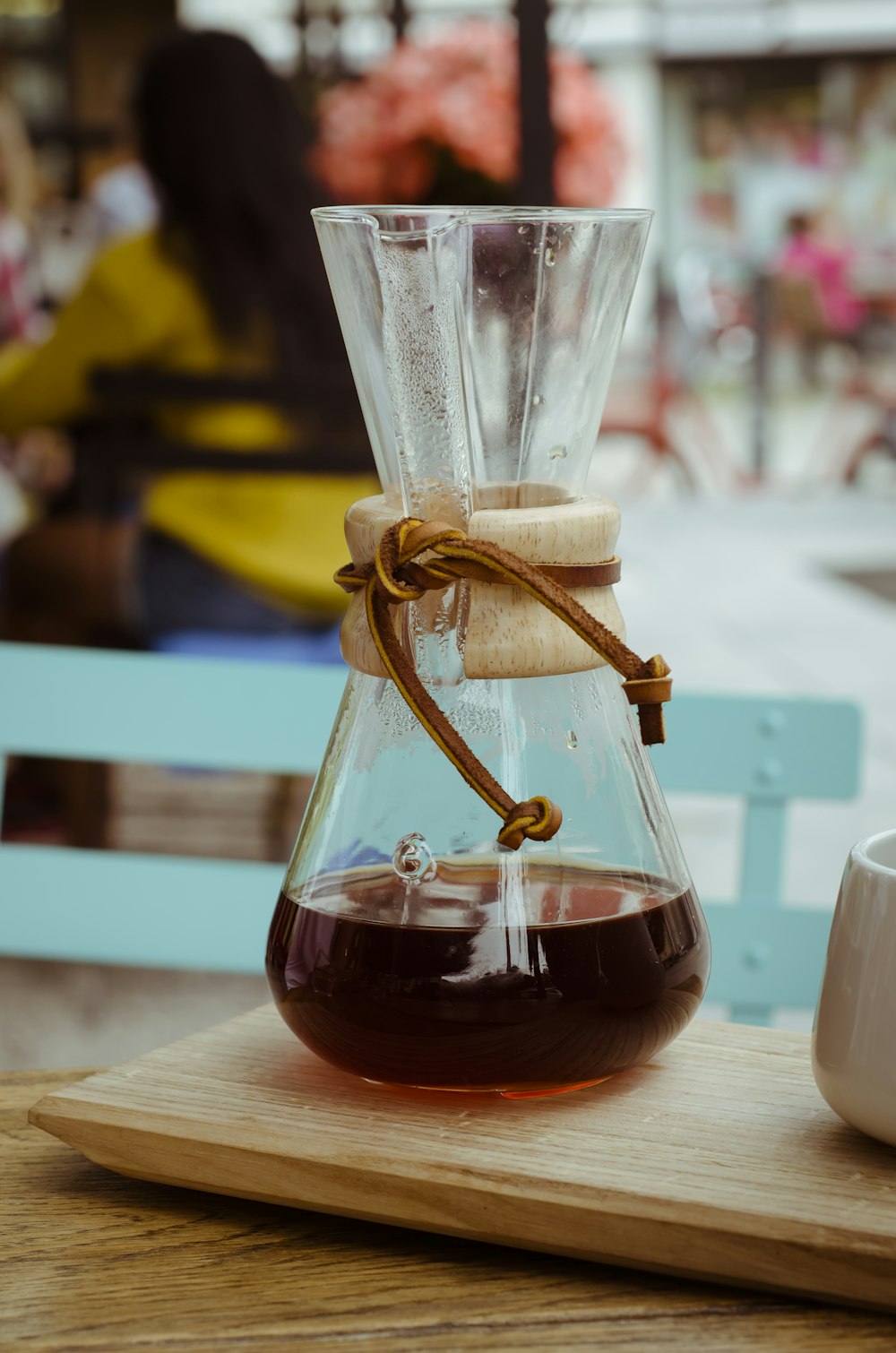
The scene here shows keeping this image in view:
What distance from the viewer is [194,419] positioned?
178 centimetres

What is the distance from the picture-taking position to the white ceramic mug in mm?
401

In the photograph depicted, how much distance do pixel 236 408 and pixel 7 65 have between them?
5733 mm

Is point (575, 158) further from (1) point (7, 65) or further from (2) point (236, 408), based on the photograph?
(1) point (7, 65)

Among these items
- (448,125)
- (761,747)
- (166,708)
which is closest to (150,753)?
(166,708)

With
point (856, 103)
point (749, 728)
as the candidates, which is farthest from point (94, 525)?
point (856, 103)

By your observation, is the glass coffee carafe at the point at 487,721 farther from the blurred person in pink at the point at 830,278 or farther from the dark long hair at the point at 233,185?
the blurred person in pink at the point at 830,278

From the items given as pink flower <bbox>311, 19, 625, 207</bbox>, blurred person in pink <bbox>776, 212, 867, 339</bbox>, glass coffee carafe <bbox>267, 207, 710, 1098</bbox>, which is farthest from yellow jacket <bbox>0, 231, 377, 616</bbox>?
blurred person in pink <bbox>776, 212, 867, 339</bbox>

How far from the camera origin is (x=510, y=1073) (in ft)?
1.42

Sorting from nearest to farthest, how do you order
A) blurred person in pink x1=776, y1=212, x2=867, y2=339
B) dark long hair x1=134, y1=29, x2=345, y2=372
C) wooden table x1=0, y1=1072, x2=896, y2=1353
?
wooden table x1=0, y1=1072, x2=896, y2=1353, dark long hair x1=134, y1=29, x2=345, y2=372, blurred person in pink x1=776, y1=212, x2=867, y2=339

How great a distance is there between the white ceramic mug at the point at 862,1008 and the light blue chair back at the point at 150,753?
1.51 ft

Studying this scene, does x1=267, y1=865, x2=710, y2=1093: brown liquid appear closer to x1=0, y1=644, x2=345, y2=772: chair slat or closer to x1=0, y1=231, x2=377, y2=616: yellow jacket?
x1=0, y1=644, x2=345, y2=772: chair slat

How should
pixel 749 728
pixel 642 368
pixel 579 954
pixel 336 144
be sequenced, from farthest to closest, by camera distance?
pixel 642 368, pixel 336 144, pixel 749 728, pixel 579 954

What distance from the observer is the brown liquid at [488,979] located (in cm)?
42

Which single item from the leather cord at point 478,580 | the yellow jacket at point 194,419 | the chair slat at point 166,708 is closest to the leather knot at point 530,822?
the leather cord at point 478,580
